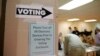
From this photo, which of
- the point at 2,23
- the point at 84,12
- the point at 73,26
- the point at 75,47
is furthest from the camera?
the point at 84,12

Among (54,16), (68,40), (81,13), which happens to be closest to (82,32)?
(81,13)

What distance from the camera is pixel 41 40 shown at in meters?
0.77

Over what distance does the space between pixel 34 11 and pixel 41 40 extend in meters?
0.15

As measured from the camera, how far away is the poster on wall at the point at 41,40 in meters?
0.75

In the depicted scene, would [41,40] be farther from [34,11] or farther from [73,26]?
[73,26]

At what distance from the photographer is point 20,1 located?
736mm

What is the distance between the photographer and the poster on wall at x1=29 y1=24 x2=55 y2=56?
0.75 meters

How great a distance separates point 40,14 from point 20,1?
120 mm

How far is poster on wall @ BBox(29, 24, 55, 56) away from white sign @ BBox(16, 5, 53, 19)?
0.05m

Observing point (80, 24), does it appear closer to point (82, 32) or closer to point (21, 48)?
point (82, 32)

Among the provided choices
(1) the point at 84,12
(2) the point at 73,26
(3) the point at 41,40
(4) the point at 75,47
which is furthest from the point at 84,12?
(3) the point at 41,40

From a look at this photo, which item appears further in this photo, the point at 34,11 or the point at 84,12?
the point at 84,12

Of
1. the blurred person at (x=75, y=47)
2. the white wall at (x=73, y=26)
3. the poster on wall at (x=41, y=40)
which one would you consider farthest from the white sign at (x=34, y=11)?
the white wall at (x=73, y=26)

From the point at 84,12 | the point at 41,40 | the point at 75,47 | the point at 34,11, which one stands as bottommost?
the point at 75,47
